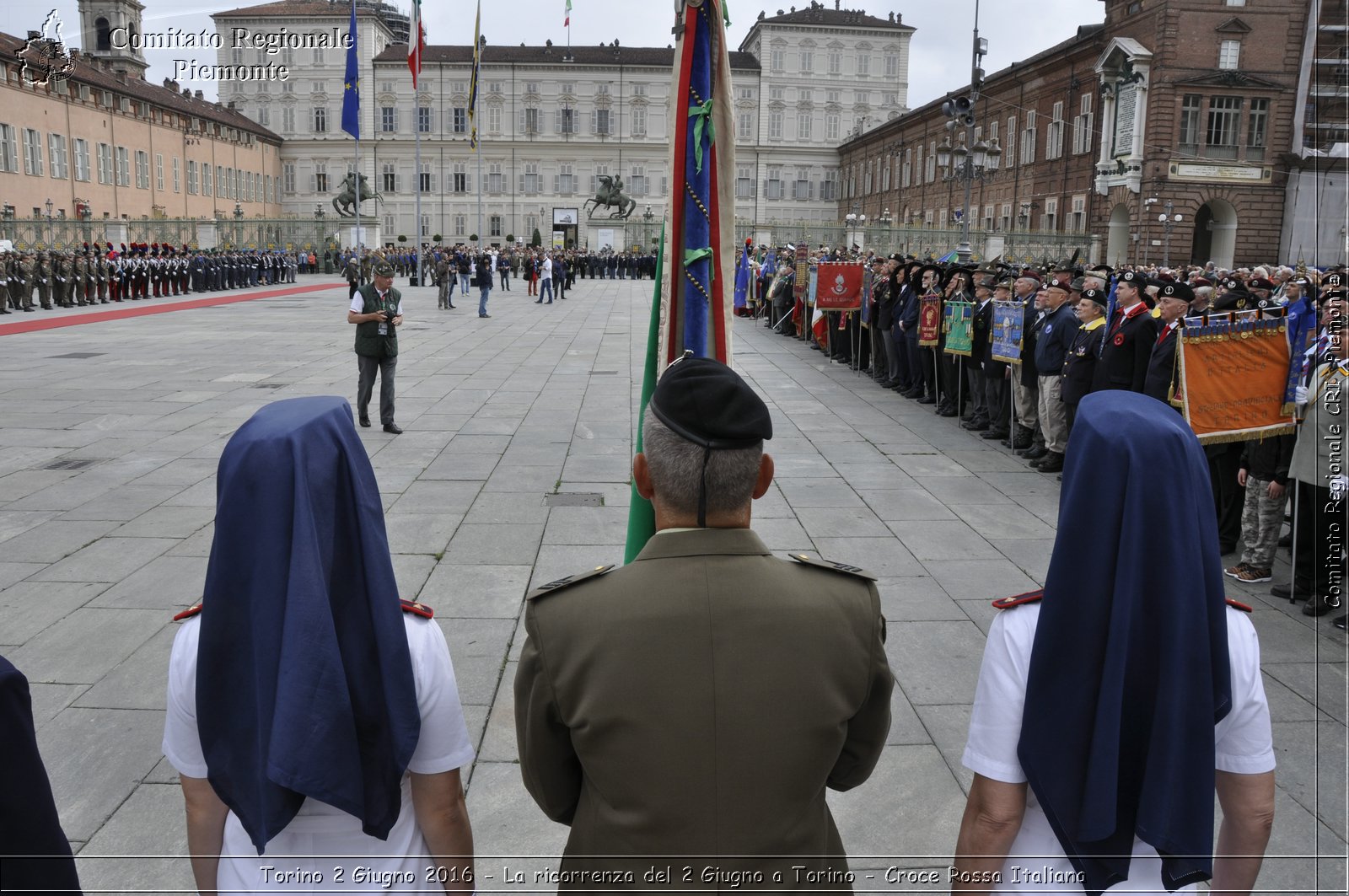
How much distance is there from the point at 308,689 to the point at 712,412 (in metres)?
0.83

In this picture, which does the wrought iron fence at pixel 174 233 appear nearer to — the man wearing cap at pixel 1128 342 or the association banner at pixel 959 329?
the association banner at pixel 959 329

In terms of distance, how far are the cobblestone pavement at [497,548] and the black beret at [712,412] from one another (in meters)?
2.14

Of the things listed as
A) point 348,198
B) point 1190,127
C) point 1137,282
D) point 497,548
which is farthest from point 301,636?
point 348,198

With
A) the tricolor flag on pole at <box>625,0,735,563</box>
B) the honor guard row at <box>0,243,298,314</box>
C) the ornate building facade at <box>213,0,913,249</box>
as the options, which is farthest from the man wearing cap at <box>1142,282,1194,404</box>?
the ornate building facade at <box>213,0,913,249</box>

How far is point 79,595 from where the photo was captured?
5.70m

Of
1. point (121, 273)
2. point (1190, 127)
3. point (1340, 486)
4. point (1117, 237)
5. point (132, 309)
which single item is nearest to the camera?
point (1340, 486)

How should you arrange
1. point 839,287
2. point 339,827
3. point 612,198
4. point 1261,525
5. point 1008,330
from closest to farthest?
point 339,827, point 1261,525, point 1008,330, point 839,287, point 612,198

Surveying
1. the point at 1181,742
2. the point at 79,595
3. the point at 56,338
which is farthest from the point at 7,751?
the point at 56,338

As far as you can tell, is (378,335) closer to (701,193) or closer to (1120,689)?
(701,193)

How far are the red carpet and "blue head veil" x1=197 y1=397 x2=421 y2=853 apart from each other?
860 inches

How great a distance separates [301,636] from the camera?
5.65 ft

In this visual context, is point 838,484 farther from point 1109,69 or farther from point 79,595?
point 1109,69

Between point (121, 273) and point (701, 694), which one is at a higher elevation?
point (121, 273)

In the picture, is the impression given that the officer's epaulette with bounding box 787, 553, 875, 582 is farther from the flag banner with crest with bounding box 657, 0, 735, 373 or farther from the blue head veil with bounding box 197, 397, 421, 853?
the flag banner with crest with bounding box 657, 0, 735, 373
